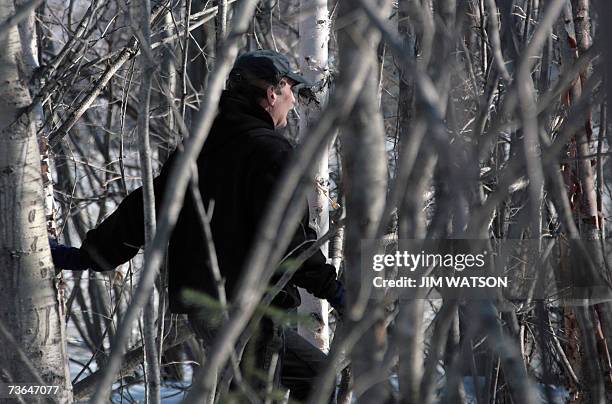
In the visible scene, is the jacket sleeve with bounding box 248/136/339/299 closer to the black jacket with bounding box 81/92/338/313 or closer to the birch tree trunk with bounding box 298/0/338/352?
the black jacket with bounding box 81/92/338/313

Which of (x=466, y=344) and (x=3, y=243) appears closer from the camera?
(x=466, y=344)

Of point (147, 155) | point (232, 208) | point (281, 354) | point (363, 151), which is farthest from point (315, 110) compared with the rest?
point (363, 151)

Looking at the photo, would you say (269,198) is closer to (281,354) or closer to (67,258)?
(281,354)

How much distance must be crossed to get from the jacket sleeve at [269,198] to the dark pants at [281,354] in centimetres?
19

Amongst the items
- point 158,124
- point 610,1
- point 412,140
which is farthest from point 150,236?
point 158,124

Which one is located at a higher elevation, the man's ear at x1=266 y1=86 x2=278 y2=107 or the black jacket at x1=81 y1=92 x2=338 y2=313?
the man's ear at x1=266 y1=86 x2=278 y2=107

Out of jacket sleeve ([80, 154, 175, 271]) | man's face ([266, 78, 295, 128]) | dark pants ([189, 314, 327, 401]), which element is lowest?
dark pants ([189, 314, 327, 401])

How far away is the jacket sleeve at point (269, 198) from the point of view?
254 cm

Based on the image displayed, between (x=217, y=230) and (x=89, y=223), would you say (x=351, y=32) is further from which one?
(x=89, y=223)

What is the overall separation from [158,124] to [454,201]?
5.64 meters

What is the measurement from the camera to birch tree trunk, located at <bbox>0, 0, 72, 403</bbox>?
6.42ft

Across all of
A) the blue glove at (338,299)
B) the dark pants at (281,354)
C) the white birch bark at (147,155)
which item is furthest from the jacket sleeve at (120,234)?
the white birch bark at (147,155)

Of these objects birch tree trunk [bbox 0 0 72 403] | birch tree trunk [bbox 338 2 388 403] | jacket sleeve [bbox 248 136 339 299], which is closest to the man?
jacket sleeve [bbox 248 136 339 299]

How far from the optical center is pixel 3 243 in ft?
6.51
